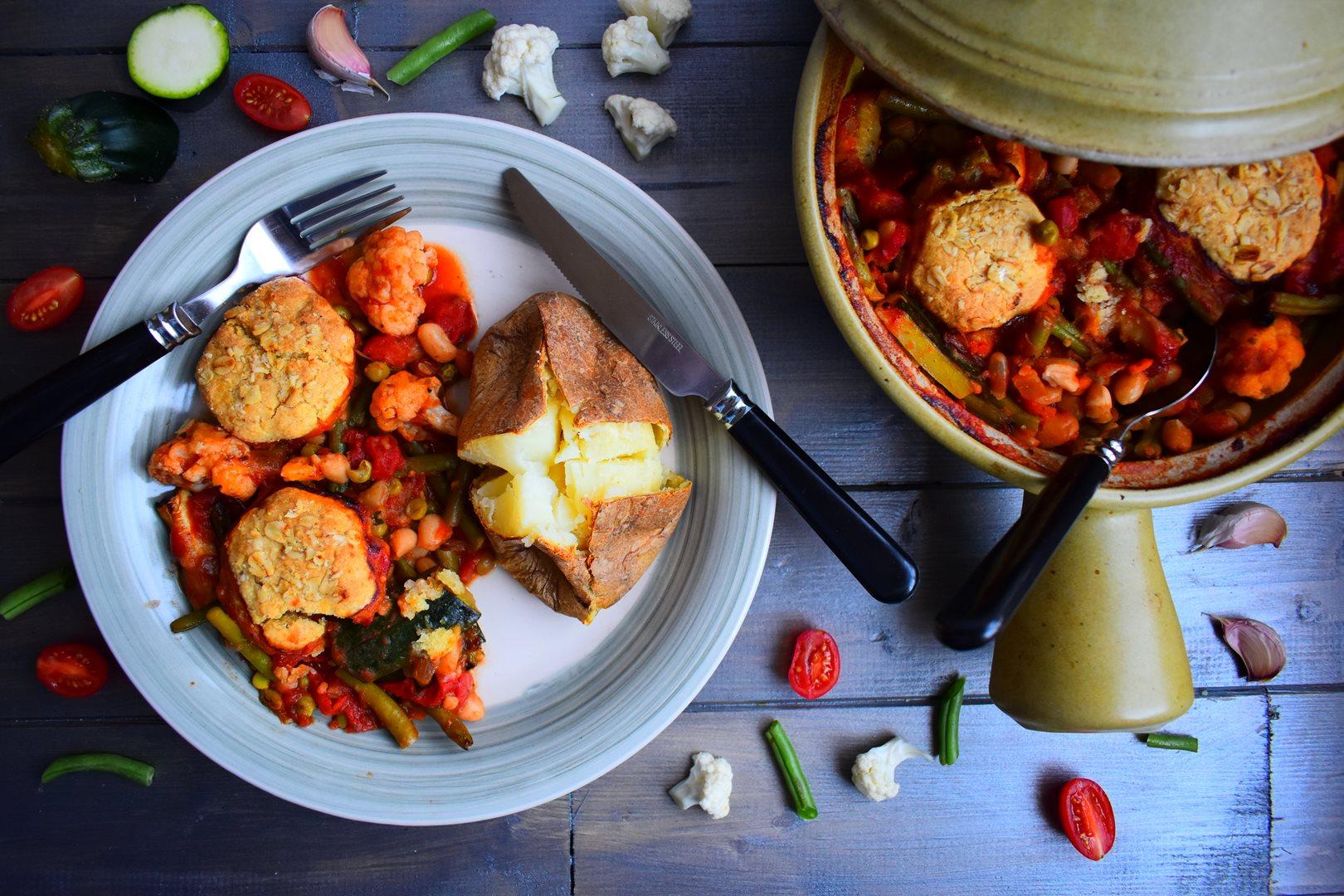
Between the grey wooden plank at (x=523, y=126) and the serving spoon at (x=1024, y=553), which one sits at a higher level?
the grey wooden plank at (x=523, y=126)

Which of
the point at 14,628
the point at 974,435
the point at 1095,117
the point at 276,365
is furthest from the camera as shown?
the point at 14,628

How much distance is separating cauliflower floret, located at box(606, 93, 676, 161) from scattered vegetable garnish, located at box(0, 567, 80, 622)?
2.29m

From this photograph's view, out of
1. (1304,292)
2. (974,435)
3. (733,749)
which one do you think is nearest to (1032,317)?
(974,435)

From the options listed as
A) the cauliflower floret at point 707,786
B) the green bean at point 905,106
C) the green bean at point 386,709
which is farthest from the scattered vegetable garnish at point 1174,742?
the green bean at point 386,709

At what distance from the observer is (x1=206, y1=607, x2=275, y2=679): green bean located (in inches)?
99.7

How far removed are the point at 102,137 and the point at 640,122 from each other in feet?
5.42

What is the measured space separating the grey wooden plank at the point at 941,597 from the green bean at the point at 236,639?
0.61m

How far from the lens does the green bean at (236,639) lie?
253cm

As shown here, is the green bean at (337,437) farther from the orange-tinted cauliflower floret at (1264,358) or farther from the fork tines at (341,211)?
the orange-tinted cauliflower floret at (1264,358)

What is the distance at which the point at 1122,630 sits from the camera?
2.37 metres

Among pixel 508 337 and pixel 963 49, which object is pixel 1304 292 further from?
pixel 508 337

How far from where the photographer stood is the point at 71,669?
2752 millimetres

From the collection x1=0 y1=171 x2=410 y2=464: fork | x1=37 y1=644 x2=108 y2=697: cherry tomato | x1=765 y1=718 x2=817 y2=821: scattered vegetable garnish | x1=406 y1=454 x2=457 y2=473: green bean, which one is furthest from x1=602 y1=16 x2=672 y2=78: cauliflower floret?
x1=37 y1=644 x2=108 y2=697: cherry tomato

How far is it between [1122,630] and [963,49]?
63.4 inches
